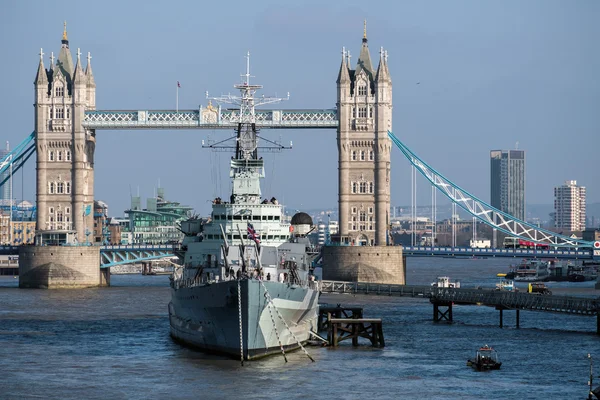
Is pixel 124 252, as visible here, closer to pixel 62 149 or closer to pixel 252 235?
pixel 62 149

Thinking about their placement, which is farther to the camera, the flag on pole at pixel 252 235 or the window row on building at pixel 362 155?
the window row on building at pixel 362 155

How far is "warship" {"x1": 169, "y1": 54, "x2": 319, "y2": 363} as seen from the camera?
7481 cm

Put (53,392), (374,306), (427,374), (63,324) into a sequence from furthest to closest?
(374,306) < (63,324) < (427,374) < (53,392)

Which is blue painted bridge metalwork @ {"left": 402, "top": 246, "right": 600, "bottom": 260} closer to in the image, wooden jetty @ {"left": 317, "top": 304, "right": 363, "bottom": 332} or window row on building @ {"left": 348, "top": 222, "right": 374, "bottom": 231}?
window row on building @ {"left": 348, "top": 222, "right": 374, "bottom": 231}

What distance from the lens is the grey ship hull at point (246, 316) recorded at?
74.0 m

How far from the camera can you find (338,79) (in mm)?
171500

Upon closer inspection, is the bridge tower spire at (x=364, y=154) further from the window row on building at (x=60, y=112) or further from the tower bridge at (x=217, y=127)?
the window row on building at (x=60, y=112)

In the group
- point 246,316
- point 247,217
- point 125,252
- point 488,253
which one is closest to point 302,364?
point 246,316

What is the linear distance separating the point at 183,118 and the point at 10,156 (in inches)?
942

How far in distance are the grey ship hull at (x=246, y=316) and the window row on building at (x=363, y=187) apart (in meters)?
87.4

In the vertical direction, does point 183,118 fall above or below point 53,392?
above

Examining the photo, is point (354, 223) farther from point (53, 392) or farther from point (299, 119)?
point (53, 392)

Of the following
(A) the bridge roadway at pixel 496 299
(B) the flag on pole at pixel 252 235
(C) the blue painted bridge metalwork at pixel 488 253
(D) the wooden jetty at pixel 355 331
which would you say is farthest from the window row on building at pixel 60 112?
(B) the flag on pole at pixel 252 235

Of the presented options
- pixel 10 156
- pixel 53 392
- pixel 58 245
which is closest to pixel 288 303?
pixel 53 392
